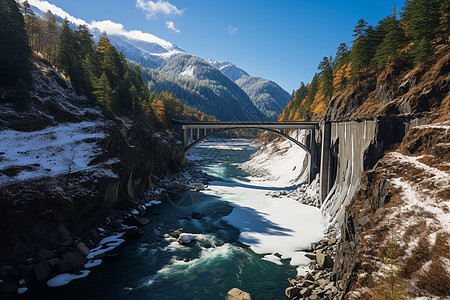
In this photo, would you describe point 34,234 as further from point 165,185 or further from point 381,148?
point 381,148

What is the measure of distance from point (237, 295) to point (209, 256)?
5.15 metres

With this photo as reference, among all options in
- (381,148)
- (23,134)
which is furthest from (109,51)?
(381,148)

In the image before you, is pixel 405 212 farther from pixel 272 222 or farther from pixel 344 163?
pixel 272 222

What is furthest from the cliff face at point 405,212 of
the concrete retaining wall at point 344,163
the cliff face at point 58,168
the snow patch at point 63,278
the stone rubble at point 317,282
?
the cliff face at point 58,168

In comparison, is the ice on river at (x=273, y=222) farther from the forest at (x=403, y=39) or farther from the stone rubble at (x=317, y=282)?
the forest at (x=403, y=39)

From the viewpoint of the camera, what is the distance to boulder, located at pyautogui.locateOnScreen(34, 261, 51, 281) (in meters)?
13.2

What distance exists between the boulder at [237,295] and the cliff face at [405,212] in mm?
5137

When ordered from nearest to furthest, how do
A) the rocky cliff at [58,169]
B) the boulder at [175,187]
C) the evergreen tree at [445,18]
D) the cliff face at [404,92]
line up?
the rocky cliff at [58,169], the cliff face at [404,92], the evergreen tree at [445,18], the boulder at [175,187]

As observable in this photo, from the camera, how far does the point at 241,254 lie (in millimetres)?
17047

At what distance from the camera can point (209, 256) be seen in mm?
16781

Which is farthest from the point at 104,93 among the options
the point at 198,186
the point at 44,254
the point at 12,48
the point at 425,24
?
the point at 425,24

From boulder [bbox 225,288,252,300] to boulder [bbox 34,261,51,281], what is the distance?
38.4 ft

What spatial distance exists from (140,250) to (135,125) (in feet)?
77.6

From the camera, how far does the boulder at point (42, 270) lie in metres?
13.2
